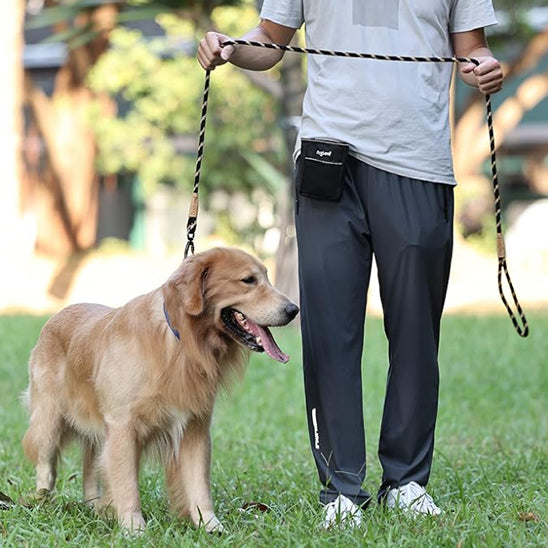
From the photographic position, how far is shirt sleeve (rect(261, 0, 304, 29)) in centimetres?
416

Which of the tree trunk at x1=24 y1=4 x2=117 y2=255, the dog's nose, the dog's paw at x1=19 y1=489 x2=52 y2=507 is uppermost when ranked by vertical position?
the dog's nose

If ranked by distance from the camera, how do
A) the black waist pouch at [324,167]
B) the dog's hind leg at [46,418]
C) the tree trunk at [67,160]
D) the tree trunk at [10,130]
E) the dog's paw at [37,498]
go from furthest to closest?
1. the tree trunk at [67,160]
2. the tree trunk at [10,130]
3. the dog's hind leg at [46,418]
4. the dog's paw at [37,498]
5. the black waist pouch at [324,167]

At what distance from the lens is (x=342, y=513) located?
12.7ft

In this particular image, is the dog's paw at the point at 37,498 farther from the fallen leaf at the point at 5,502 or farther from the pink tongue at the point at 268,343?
the pink tongue at the point at 268,343

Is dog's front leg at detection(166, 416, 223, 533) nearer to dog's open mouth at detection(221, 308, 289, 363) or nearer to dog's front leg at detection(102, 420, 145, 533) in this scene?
dog's front leg at detection(102, 420, 145, 533)

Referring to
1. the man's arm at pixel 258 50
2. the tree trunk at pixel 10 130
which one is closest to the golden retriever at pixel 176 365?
the man's arm at pixel 258 50

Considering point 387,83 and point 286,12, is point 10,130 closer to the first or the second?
point 286,12

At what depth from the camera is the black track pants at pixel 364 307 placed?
4.01m

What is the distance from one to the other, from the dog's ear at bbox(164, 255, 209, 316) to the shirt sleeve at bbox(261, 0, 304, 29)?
1.00 m

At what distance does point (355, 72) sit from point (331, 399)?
1.24 meters

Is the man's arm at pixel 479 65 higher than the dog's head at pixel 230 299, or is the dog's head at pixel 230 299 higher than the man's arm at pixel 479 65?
the man's arm at pixel 479 65

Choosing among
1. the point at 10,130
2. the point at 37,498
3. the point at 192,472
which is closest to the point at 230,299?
the point at 192,472

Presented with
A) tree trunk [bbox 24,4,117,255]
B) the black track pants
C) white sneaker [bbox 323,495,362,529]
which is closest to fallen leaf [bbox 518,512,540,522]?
the black track pants

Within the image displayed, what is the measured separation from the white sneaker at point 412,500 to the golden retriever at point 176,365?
0.68m
